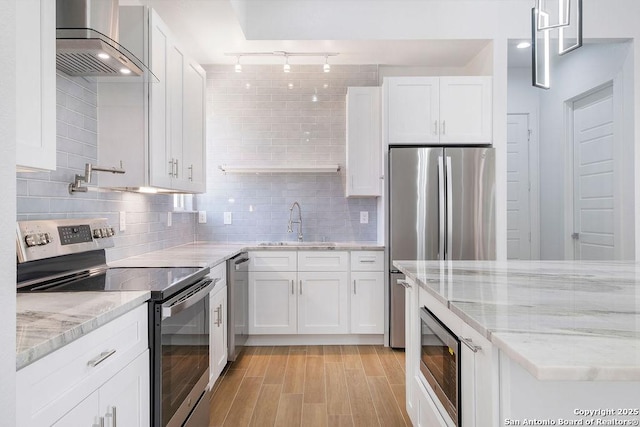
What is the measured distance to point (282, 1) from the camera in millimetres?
3395

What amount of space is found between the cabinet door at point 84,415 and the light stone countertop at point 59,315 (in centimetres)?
19

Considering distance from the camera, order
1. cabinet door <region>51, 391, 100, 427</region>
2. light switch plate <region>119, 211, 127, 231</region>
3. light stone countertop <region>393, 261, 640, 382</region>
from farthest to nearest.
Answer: light switch plate <region>119, 211, 127, 231</region>
cabinet door <region>51, 391, 100, 427</region>
light stone countertop <region>393, 261, 640, 382</region>

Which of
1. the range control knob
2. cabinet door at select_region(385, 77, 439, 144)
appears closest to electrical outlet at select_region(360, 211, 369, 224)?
cabinet door at select_region(385, 77, 439, 144)

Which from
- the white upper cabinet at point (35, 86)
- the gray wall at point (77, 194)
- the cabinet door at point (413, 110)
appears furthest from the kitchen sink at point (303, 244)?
the white upper cabinet at point (35, 86)

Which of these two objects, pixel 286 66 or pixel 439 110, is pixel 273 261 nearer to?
pixel 286 66

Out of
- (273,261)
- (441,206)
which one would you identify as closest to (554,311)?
(441,206)

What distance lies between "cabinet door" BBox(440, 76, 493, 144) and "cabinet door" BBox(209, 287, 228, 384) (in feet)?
7.43

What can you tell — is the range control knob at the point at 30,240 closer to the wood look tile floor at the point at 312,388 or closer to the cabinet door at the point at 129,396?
the cabinet door at the point at 129,396

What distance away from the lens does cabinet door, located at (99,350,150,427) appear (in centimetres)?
118

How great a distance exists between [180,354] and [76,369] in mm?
705

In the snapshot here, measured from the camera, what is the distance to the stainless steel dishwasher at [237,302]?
291 centimetres

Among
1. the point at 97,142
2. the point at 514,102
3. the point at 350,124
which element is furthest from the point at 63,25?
the point at 514,102

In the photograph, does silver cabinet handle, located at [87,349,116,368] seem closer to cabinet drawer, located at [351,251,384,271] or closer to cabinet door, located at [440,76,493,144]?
cabinet drawer, located at [351,251,384,271]

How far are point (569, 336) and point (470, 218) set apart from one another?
8.29 feet
